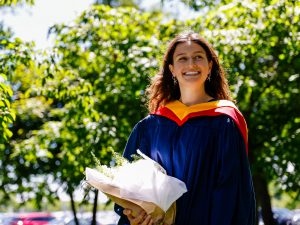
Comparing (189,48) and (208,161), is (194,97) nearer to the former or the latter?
(189,48)

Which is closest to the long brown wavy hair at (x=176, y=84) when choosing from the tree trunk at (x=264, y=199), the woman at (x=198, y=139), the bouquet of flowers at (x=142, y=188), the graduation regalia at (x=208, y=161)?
the woman at (x=198, y=139)

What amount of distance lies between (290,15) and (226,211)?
14.2 feet

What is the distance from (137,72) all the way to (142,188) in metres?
4.42

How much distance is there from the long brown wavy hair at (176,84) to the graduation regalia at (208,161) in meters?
0.23

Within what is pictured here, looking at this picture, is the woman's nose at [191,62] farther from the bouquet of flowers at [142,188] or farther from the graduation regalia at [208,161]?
the bouquet of flowers at [142,188]

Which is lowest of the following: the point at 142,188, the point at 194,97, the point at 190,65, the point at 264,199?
the point at 264,199

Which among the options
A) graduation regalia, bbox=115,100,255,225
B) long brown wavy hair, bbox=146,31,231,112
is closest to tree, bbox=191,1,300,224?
long brown wavy hair, bbox=146,31,231,112

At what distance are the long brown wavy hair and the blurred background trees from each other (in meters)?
2.76

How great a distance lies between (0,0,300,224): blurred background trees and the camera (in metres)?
6.47

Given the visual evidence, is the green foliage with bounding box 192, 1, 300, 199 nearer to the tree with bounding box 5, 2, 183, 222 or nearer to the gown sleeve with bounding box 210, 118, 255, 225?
the tree with bounding box 5, 2, 183, 222

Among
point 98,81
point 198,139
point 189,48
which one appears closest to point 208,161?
point 198,139

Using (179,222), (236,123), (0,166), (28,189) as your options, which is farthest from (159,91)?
(0,166)

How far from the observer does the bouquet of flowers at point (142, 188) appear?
8.06 ft

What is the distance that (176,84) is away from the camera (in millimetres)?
3227
